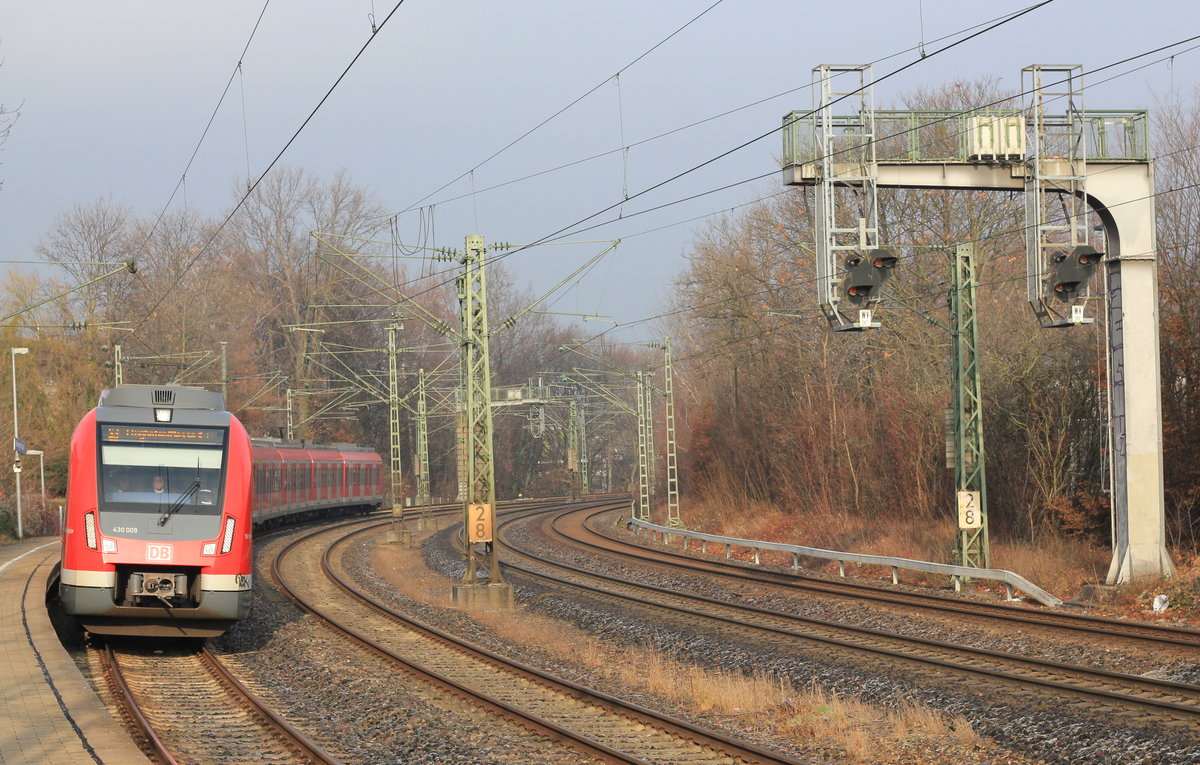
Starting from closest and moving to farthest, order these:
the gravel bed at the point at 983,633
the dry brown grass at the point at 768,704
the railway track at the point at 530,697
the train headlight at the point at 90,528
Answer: the railway track at the point at 530,697 < the dry brown grass at the point at 768,704 < the gravel bed at the point at 983,633 < the train headlight at the point at 90,528

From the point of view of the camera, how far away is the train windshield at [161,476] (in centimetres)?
1443

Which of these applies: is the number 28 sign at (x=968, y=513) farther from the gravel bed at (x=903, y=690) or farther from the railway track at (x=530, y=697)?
the railway track at (x=530, y=697)

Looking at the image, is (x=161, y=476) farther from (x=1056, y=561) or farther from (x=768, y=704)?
(x=1056, y=561)

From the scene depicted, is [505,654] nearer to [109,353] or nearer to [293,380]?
[109,353]

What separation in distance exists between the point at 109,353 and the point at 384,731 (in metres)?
46.3

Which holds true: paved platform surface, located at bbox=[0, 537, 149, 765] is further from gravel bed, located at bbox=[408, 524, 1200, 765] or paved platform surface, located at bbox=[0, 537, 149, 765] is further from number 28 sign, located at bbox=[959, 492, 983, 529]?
number 28 sign, located at bbox=[959, 492, 983, 529]

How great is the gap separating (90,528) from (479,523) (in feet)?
31.8

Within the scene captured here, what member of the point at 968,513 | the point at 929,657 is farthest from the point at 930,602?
the point at 929,657

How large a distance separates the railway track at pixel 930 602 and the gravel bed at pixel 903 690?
3.21ft

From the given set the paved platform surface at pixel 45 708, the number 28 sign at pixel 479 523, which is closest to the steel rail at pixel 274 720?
the paved platform surface at pixel 45 708

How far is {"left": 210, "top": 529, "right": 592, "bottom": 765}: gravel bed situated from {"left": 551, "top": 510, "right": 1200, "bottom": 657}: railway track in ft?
28.4

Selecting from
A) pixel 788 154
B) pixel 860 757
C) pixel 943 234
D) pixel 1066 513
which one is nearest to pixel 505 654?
pixel 860 757

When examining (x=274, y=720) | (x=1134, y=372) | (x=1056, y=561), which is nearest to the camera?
(x=274, y=720)

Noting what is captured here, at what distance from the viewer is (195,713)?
1199cm
